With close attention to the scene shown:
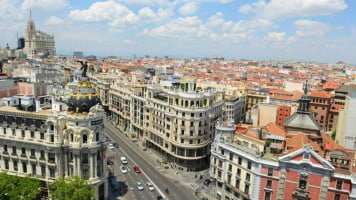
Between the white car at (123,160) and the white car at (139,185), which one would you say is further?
the white car at (123,160)

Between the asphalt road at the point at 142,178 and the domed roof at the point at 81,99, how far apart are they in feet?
100

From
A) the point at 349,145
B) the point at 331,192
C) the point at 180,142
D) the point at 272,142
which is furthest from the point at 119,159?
the point at 349,145

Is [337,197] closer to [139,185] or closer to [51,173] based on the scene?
[139,185]

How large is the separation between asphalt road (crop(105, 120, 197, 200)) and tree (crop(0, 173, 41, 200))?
28.1 meters

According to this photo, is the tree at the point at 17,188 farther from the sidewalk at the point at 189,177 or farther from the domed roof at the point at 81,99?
the sidewalk at the point at 189,177

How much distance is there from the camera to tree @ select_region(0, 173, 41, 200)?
202 ft

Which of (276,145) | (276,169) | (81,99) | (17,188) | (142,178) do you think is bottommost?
(142,178)

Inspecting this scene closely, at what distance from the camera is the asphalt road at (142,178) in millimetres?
88500

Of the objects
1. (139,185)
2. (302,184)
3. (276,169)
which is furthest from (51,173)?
(302,184)

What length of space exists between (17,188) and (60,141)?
14587 mm

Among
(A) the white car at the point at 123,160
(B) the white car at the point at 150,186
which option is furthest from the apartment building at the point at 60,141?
(A) the white car at the point at 123,160

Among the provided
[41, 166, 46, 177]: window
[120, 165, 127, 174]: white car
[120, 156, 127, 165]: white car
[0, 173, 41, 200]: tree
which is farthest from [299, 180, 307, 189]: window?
[41, 166, 46, 177]: window

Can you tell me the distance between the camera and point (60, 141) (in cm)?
7300

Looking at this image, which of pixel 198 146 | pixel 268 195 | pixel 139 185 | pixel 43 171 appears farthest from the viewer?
pixel 198 146
